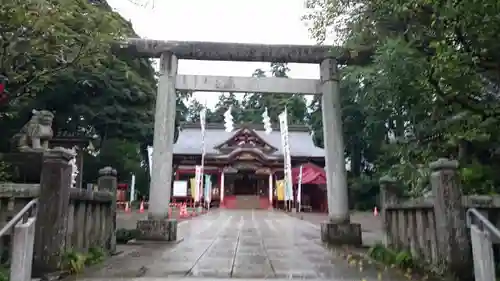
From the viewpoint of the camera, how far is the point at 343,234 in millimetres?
8789

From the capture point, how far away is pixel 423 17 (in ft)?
18.7

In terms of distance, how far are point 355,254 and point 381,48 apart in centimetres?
363

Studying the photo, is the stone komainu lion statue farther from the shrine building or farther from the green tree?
the green tree

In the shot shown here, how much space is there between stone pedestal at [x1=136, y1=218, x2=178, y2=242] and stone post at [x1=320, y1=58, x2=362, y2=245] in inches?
142

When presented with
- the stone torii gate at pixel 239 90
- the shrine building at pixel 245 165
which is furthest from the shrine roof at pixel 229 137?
the stone torii gate at pixel 239 90

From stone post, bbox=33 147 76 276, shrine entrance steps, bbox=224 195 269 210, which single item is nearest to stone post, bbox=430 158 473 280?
stone post, bbox=33 147 76 276

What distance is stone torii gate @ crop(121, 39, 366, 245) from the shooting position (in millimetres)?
8891

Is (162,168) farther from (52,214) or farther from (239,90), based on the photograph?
(52,214)

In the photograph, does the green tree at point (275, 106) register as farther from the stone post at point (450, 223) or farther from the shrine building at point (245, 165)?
the stone post at point (450, 223)

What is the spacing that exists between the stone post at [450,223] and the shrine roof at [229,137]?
27.8 metres

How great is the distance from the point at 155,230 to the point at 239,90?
3788mm

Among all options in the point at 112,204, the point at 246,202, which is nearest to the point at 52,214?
the point at 112,204

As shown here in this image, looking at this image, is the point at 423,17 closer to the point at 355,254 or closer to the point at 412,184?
the point at 412,184

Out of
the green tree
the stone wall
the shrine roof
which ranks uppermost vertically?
the green tree
